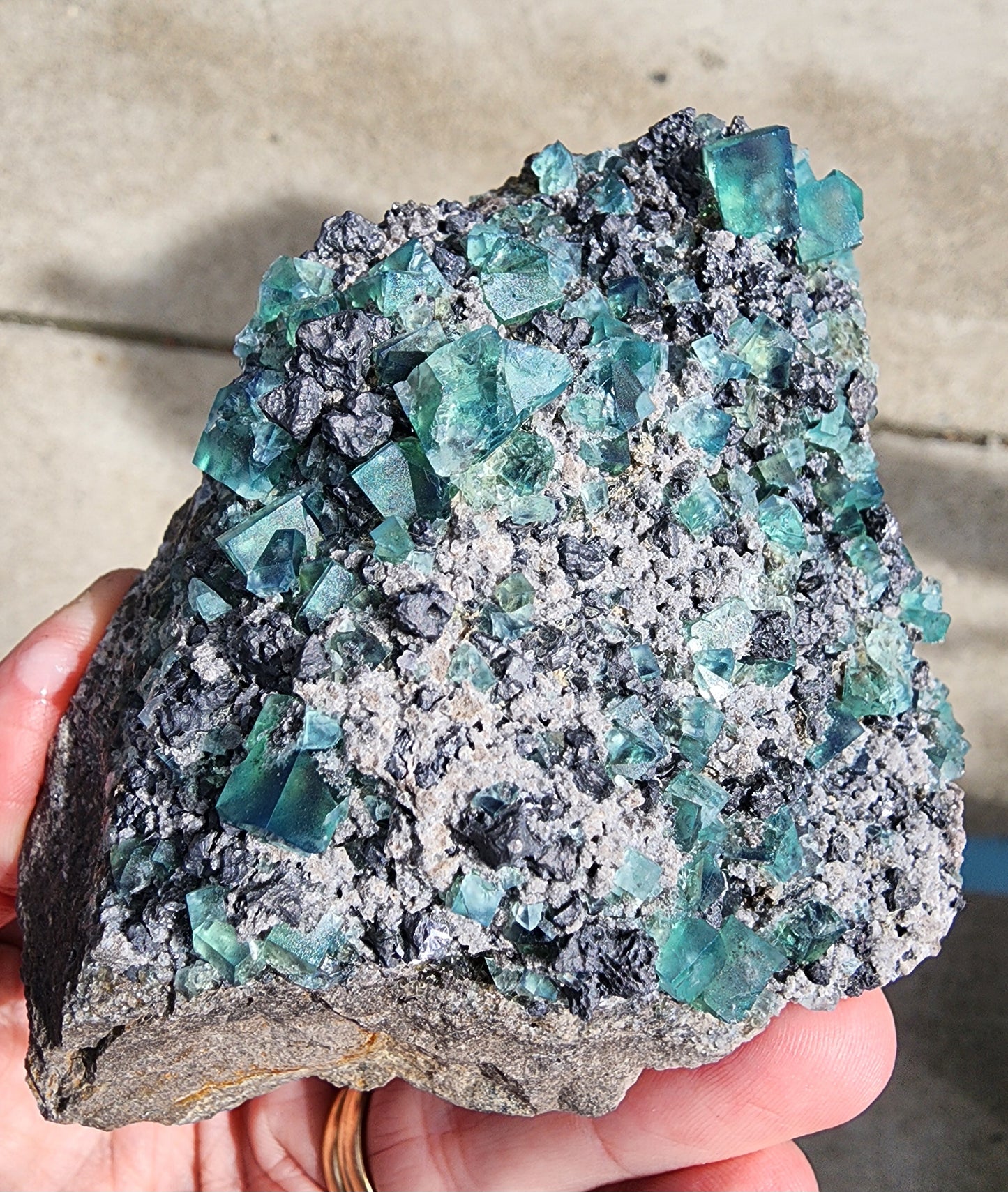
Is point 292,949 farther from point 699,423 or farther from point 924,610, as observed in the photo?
point 924,610

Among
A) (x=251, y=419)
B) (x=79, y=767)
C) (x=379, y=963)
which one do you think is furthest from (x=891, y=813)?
(x=79, y=767)

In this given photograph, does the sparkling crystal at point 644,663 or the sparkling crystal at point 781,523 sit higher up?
the sparkling crystal at point 781,523

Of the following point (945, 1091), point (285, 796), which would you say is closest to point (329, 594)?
point (285, 796)

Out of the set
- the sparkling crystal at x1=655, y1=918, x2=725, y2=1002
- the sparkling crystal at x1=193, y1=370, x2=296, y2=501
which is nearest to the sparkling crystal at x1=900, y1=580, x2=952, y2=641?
the sparkling crystal at x1=655, y1=918, x2=725, y2=1002

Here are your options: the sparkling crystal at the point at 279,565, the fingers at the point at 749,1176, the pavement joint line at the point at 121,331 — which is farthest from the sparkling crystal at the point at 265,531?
the pavement joint line at the point at 121,331

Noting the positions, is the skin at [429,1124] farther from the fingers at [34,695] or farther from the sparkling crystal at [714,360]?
the sparkling crystal at [714,360]

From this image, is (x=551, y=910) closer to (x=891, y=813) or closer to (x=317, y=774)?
(x=317, y=774)
